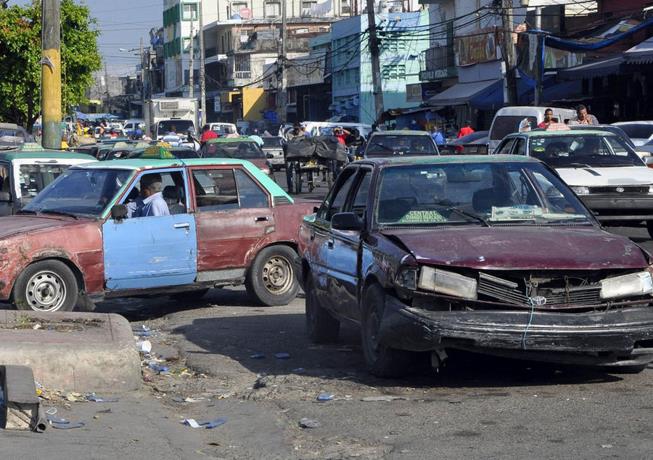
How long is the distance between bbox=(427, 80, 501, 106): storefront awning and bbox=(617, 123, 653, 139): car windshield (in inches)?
670

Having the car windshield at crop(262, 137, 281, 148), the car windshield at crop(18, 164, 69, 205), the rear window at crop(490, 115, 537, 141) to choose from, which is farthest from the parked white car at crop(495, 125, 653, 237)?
the car windshield at crop(262, 137, 281, 148)

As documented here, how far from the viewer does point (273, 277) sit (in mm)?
12492

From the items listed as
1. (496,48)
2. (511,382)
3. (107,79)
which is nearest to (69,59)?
(496,48)

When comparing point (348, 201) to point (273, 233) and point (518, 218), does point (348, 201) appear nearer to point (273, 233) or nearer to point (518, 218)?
point (518, 218)

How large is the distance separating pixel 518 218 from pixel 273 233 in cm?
440

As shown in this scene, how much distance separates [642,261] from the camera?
7.52 meters

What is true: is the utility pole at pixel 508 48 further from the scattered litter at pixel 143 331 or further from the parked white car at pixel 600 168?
the scattered litter at pixel 143 331

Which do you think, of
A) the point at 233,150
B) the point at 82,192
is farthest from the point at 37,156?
the point at 233,150

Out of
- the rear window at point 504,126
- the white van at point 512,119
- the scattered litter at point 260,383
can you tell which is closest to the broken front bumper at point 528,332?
the scattered litter at point 260,383

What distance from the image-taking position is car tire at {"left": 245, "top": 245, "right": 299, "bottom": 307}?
40.4 ft

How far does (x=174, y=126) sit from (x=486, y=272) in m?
40.9

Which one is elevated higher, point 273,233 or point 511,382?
point 273,233

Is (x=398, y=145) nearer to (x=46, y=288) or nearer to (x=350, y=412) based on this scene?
(x=46, y=288)

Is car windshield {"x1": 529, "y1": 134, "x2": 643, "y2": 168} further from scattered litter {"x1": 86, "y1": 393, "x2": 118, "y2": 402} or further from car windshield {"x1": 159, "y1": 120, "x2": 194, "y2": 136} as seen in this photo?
car windshield {"x1": 159, "y1": 120, "x2": 194, "y2": 136}
